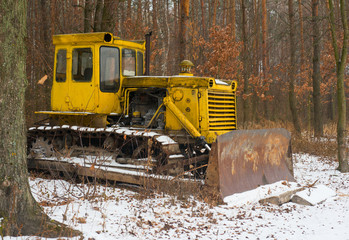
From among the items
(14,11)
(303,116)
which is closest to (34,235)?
(14,11)

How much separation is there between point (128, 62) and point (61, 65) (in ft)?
4.92

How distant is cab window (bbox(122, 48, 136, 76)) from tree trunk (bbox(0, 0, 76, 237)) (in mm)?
4319

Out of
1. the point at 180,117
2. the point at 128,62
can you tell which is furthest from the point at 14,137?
the point at 128,62

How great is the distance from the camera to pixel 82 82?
8.80 m

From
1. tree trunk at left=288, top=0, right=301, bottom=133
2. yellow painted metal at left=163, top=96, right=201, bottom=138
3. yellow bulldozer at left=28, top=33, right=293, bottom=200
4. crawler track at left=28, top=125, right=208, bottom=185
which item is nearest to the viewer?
crawler track at left=28, top=125, right=208, bottom=185

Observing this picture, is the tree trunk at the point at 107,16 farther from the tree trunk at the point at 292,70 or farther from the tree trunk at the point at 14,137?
the tree trunk at the point at 14,137

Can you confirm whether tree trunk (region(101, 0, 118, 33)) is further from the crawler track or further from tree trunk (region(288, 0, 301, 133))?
tree trunk (region(288, 0, 301, 133))

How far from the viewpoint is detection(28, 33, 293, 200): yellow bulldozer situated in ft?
25.7

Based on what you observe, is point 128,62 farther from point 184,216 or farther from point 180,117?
point 184,216

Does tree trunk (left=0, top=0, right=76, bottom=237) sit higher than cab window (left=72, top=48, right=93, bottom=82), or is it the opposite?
cab window (left=72, top=48, right=93, bottom=82)

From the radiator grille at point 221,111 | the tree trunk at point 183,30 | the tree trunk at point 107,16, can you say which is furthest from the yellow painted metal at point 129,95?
the tree trunk at point 107,16

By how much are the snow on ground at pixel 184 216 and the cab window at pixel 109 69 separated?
244 centimetres

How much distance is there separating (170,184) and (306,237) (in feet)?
8.09

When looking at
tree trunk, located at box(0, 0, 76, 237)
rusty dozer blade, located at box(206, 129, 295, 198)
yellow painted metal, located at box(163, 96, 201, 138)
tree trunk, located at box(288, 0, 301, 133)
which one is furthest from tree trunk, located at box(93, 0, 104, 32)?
tree trunk, located at box(0, 0, 76, 237)
